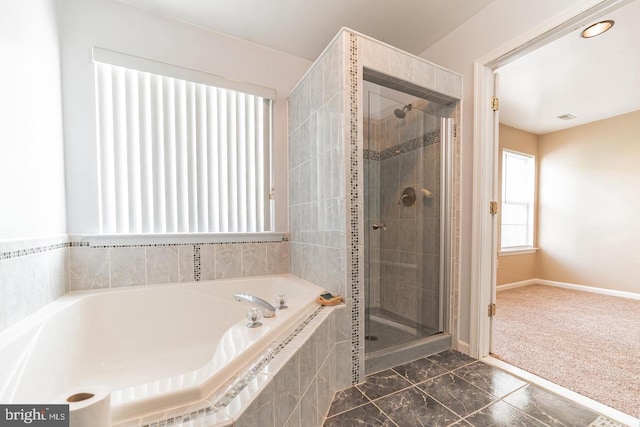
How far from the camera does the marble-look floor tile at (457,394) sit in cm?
133

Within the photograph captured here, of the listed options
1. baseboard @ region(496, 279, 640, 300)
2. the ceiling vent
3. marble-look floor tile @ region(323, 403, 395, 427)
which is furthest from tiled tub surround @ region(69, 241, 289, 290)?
the ceiling vent

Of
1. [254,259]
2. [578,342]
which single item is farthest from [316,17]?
[578,342]

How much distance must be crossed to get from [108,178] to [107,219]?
0.92ft

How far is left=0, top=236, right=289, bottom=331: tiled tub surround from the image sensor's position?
3.77 ft

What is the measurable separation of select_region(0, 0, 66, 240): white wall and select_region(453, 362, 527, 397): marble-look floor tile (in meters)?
2.43

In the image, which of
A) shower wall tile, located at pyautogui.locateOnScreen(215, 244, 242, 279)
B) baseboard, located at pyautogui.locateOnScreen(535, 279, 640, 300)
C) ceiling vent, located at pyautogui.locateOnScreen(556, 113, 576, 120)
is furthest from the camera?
ceiling vent, located at pyautogui.locateOnScreen(556, 113, 576, 120)

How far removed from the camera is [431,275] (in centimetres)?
204

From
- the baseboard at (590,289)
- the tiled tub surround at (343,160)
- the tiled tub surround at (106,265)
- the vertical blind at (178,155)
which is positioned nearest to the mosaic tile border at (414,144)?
the tiled tub surround at (343,160)

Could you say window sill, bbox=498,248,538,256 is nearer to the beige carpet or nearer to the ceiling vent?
the beige carpet

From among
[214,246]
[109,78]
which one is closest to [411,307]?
[214,246]

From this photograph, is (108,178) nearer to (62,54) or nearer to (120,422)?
(62,54)

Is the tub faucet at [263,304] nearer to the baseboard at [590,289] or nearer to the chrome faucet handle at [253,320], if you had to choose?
the chrome faucet handle at [253,320]

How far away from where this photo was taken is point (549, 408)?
1.32 meters

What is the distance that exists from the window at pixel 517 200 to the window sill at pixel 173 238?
3645mm
